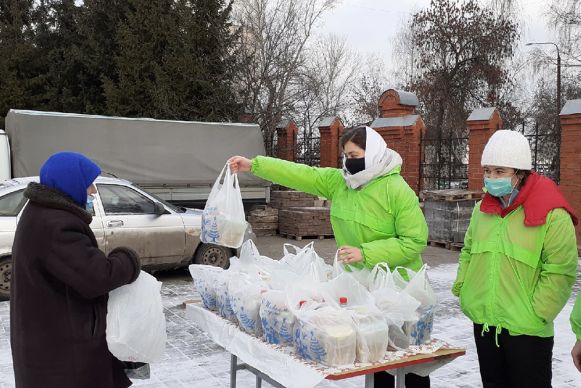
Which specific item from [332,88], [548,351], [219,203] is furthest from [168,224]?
[332,88]

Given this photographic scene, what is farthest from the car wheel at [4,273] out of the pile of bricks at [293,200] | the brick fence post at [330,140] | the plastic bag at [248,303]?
the brick fence post at [330,140]

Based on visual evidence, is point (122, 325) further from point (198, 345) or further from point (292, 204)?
point (292, 204)

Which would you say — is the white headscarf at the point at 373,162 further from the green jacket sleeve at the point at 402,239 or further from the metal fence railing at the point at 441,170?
the metal fence railing at the point at 441,170

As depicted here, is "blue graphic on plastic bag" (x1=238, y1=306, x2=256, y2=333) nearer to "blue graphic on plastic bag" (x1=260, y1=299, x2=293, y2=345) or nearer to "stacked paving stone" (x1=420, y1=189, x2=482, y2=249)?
"blue graphic on plastic bag" (x1=260, y1=299, x2=293, y2=345)

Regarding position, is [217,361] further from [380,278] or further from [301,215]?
[301,215]

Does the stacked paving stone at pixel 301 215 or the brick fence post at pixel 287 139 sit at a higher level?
the brick fence post at pixel 287 139

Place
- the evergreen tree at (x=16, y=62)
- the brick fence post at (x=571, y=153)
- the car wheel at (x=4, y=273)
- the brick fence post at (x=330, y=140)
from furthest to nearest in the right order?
the evergreen tree at (x=16, y=62) → the brick fence post at (x=330, y=140) → the brick fence post at (x=571, y=153) → the car wheel at (x=4, y=273)

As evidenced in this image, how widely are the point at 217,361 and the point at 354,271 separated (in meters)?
2.63

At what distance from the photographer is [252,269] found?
349 cm

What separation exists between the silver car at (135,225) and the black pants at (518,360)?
20.2 ft

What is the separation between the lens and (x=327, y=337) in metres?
2.47

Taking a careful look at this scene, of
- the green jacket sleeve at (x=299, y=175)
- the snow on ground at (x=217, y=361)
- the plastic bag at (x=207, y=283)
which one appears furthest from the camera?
the snow on ground at (x=217, y=361)

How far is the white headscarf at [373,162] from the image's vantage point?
129 inches

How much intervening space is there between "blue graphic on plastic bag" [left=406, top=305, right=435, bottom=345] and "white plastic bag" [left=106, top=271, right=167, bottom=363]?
126 centimetres
